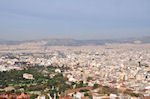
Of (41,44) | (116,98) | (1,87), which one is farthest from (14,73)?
(41,44)

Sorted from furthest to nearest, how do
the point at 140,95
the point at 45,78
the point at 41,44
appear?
the point at 41,44 → the point at 45,78 → the point at 140,95

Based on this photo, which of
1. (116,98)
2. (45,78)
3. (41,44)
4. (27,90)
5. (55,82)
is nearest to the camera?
(116,98)

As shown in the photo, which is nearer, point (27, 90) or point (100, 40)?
point (27, 90)

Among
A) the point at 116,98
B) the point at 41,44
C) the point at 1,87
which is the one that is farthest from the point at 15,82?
the point at 41,44

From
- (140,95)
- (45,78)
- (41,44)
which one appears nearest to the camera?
(140,95)

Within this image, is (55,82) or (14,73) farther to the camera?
(14,73)

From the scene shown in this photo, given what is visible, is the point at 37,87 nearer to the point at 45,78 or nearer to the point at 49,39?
the point at 45,78

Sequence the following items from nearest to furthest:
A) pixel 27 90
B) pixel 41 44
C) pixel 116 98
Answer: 1. pixel 116 98
2. pixel 27 90
3. pixel 41 44

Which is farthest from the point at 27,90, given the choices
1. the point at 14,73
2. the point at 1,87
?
the point at 14,73

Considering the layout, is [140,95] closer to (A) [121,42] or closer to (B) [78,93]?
(B) [78,93]
